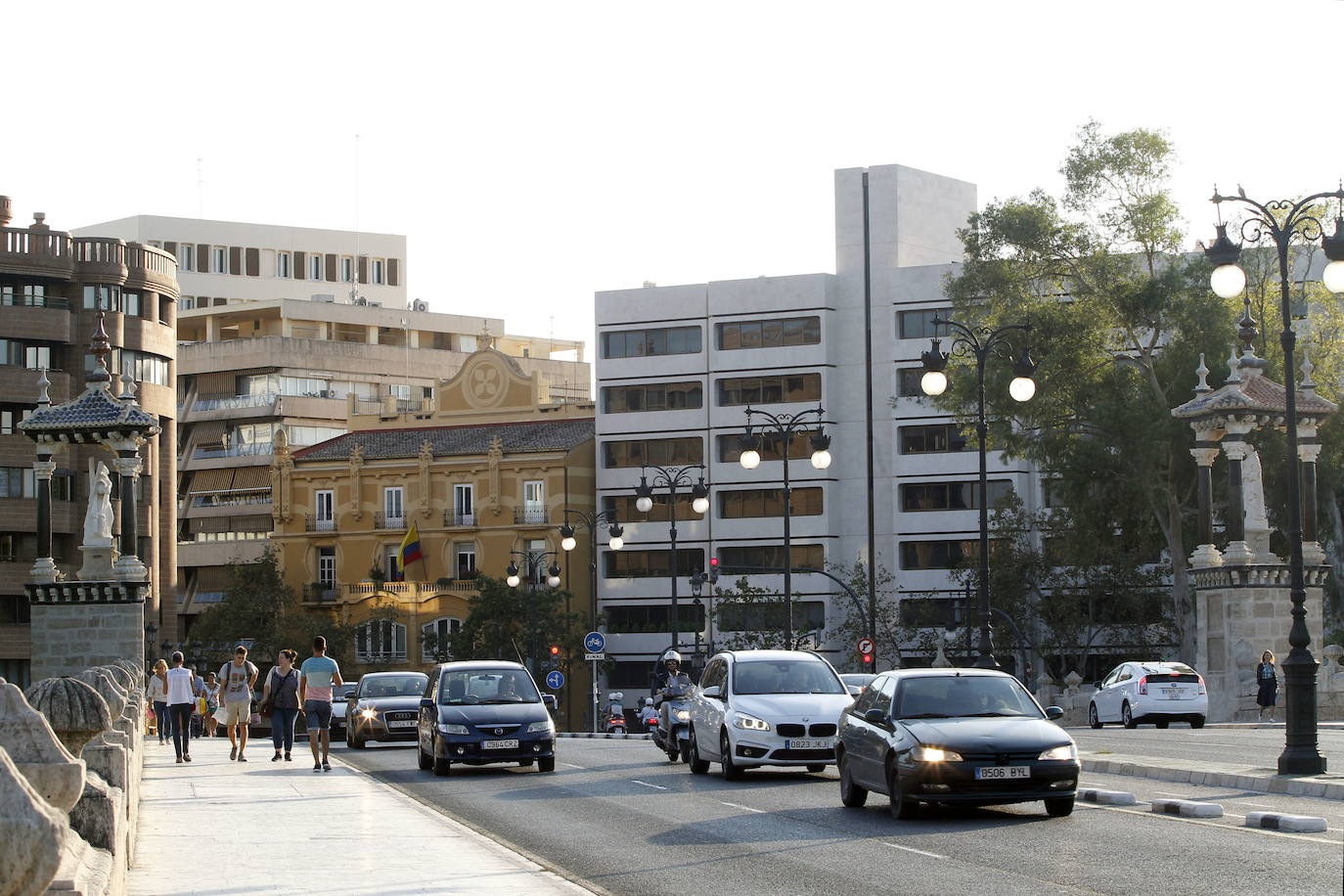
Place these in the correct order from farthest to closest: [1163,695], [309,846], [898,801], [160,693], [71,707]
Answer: [1163,695] < [160,693] < [898,801] < [309,846] < [71,707]

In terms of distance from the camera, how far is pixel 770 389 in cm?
8906

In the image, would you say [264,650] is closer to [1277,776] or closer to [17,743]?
[1277,776]

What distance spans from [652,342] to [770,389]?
6322mm

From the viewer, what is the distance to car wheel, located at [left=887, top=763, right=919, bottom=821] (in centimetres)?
1803

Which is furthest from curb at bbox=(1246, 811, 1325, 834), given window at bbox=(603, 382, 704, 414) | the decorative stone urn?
window at bbox=(603, 382, 704, 414)

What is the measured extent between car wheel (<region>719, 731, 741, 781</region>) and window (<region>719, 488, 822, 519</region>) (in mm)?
63113

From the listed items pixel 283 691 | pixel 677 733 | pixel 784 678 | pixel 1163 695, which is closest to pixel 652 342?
pixel 1163 695

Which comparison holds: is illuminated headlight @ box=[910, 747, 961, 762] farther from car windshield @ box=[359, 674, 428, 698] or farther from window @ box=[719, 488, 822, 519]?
window @ box=[719, 488, 822, 519]

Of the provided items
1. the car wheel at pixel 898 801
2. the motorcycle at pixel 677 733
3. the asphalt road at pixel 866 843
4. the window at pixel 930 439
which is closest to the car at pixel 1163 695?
the motorcycle at pixel 677 733

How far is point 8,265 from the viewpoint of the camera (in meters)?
78.4

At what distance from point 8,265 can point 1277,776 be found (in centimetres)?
6650

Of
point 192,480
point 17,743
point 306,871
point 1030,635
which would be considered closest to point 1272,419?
point 1030,635

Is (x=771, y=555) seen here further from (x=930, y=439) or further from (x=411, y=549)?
(x=411, y=549)

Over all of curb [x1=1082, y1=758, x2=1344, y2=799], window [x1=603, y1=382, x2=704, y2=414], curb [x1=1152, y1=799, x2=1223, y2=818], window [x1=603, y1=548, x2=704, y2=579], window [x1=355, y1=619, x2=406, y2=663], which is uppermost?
window [x1=603, y1=382, x2=704, y2=414]
